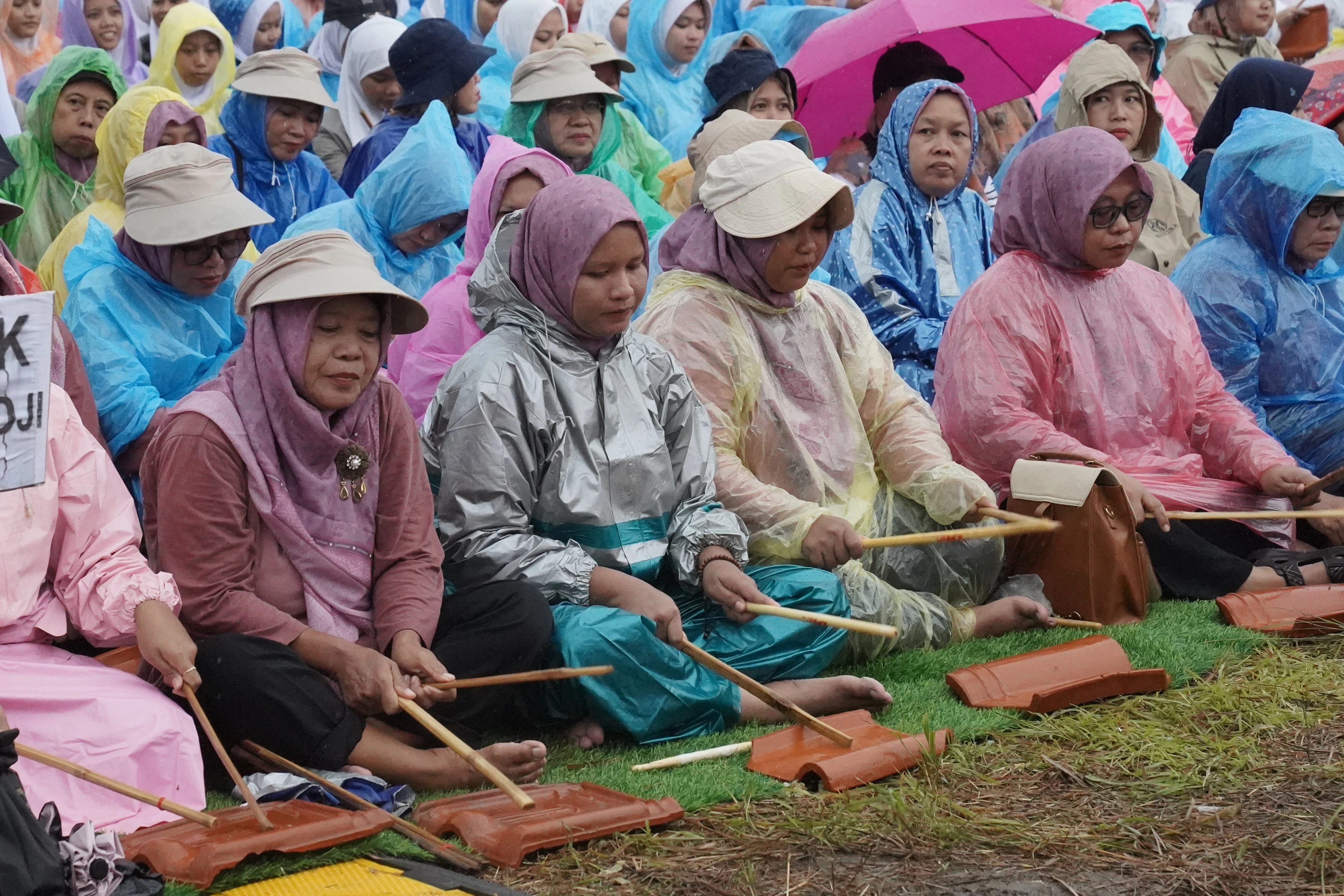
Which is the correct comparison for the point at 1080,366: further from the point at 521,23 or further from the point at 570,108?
the point at 521,23

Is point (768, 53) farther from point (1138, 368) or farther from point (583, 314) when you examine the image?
point (583, 314)

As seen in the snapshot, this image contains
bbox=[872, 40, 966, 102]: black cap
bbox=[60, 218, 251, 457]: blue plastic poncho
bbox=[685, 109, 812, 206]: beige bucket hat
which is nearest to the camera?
bbox=[60, 218, 251, 457]: blue plastic poncho

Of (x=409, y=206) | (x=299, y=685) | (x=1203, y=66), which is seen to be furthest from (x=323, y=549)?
(x=1203, y=66)

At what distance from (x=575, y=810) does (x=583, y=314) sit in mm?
1393

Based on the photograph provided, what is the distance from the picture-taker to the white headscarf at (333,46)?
29.4 feet

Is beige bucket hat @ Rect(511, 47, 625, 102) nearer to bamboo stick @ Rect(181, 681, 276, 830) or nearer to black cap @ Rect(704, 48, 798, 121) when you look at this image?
black cap @ Rect(704, 48, 798, 121)

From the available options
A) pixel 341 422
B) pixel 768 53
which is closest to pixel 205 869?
pixel 341 422

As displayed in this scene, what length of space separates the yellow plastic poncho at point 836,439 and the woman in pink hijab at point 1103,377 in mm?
261

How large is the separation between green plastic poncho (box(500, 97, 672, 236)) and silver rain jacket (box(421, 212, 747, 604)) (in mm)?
2731

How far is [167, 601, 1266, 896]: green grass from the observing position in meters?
2.99

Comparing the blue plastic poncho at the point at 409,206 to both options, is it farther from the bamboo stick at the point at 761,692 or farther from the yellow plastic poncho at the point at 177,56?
the bamboo stick at the point at 761,692

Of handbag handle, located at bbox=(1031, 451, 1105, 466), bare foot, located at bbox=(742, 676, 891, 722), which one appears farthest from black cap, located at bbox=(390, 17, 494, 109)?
bare foot, located at bbox=(742, 676, 891, 722)

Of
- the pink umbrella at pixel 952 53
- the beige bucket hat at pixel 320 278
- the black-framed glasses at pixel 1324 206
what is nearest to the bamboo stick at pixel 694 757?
the beige bucket hat at pixel 320 278

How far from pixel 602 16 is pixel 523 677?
700 cm
